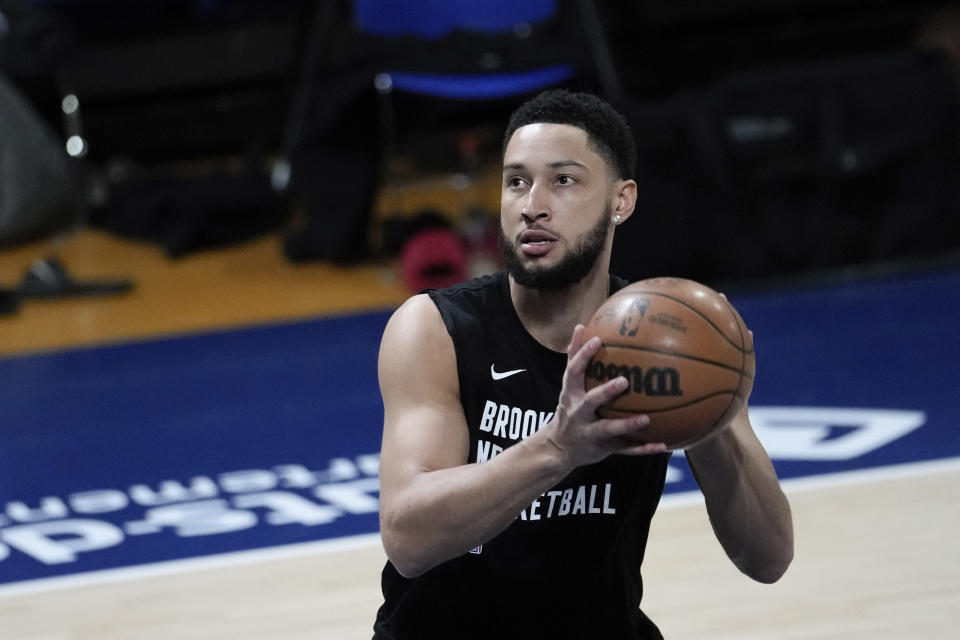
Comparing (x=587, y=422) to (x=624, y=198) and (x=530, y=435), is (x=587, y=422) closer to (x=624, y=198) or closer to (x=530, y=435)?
(x=530, y=435)

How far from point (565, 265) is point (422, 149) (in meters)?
6.13

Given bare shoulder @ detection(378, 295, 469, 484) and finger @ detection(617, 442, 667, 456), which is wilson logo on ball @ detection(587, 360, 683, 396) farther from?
bare shoulder @ detection(378, 295, 469, 484)

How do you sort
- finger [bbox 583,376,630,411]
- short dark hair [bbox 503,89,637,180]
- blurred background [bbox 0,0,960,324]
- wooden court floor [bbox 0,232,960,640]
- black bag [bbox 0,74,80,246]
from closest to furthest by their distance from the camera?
finger [bbox 583,376,630,411]
short dark hair [bbox 503,89,637,180]
wooden court floor [bbox 0,232,960,640]
black bag [bbox 0,74,80,246]
blurred background [bbox 0,0,960,324]

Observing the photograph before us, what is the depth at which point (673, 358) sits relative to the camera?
2.04m

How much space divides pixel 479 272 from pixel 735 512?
13.1 feet

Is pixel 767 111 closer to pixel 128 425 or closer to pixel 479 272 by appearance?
pixel 479 272

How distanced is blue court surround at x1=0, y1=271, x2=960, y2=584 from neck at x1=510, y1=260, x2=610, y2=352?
1711mm

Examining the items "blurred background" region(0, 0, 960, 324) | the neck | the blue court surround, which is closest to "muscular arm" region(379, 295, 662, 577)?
the neck

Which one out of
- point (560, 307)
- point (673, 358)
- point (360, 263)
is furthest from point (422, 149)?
point (673, 358)

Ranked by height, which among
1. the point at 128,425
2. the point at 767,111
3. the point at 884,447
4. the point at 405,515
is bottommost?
the point at 405,515

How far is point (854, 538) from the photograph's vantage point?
152 inches

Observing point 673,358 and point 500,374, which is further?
point 500,374

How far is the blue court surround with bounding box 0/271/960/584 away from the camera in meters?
4.20

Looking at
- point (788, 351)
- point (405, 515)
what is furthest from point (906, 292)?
point (405, 515)
